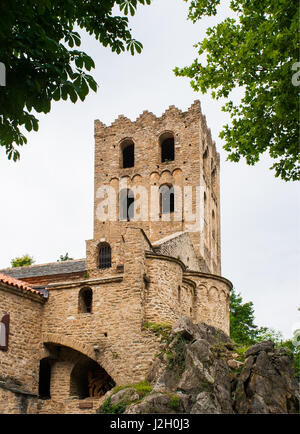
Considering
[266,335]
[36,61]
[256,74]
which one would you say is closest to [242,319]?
[266,335]

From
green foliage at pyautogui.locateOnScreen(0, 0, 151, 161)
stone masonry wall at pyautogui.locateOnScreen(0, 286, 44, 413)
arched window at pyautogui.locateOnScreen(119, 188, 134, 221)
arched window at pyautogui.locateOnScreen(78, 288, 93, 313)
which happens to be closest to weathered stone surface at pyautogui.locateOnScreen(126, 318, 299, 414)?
arched window at pyautogui.locateOnScreen(78, 288, 93, 313)

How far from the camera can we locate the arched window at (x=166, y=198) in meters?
37.1

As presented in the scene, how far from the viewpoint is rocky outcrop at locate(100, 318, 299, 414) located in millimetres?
16359

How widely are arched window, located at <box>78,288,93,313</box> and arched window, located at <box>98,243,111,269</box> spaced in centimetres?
949

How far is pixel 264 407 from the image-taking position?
16.7 m

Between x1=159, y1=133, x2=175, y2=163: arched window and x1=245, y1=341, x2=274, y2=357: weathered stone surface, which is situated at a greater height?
x1=159, y1=133, x2=175, y2=163: arched window

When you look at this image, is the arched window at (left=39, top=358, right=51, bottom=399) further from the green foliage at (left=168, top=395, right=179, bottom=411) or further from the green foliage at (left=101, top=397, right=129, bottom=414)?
the green foliage at (left=168, top=395, right=179, bottom=411)

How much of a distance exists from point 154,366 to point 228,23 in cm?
1157

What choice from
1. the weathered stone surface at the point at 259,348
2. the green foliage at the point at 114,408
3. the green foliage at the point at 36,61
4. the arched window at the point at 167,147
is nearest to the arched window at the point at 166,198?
the arched window at the point at 167,147

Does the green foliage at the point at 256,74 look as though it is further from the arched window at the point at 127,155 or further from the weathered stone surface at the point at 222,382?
the arched window at the point at 127,155

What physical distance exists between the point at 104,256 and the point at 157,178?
7.86 m

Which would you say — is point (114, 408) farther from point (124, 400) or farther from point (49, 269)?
point (49, 269)

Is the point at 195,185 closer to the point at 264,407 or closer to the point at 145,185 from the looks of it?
the point at 145,185

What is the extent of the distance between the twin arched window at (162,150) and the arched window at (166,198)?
2229 millimetres
